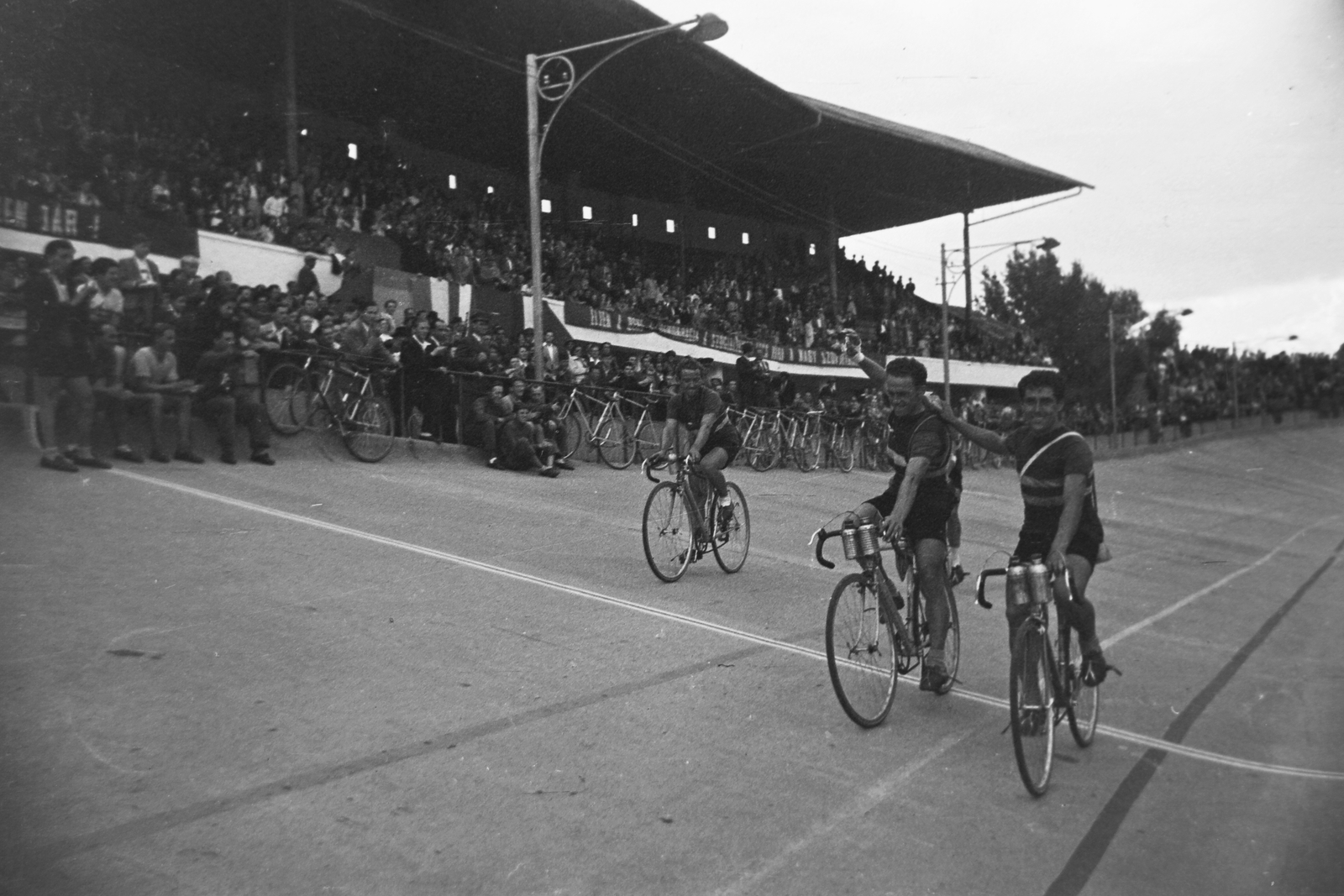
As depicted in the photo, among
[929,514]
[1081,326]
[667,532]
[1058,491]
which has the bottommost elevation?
[667,532]

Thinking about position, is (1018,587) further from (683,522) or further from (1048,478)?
(683,522)

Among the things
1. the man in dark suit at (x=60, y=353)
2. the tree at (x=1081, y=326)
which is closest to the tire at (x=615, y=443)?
the tree at (x=1081, y=326)

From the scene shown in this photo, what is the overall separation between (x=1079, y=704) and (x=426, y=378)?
1079 centimetres

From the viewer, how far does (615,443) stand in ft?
55.0

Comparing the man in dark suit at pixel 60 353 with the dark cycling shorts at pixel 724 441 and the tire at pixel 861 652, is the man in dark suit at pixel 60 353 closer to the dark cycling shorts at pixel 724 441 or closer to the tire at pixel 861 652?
the dark cycling shorts at pixel 724 441

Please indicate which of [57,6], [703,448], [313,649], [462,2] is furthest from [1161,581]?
[462,2]

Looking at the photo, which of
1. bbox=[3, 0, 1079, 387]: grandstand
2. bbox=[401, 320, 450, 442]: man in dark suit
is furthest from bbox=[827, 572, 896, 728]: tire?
bbox=[401, 320, 450, 442]: man in dark suit

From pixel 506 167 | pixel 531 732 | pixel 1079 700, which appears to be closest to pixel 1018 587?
pixel 1079 700

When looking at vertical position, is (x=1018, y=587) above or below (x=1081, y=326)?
below

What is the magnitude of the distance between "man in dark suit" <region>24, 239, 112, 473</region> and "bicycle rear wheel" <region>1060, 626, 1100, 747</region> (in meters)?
6.73

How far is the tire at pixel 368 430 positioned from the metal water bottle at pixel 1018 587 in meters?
9.47

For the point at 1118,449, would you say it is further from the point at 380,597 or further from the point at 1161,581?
the point at 380,597

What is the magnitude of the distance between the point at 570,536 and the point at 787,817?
637cm

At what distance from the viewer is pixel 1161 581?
13.4 meters
